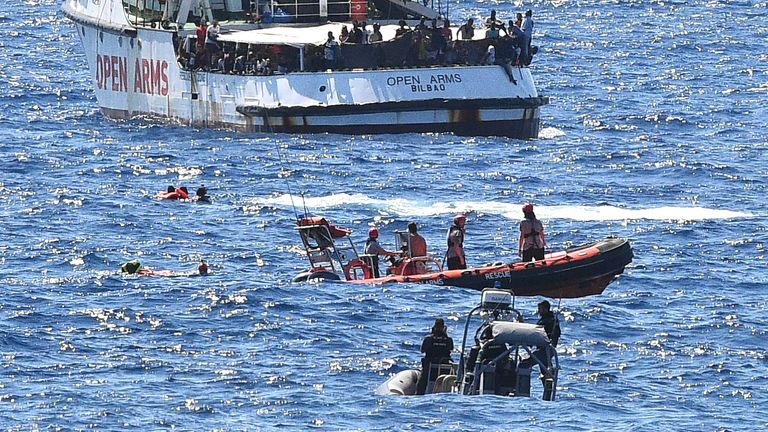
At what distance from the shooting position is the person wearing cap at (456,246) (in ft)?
132

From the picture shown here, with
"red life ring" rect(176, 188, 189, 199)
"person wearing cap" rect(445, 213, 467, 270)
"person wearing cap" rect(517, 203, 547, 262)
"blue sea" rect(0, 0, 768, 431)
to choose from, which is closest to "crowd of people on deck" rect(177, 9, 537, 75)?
"blue sea" rect(0, 0, 768, 431)

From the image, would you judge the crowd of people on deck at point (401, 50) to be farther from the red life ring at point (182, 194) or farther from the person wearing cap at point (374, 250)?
the person wearing cap at point (374, 250)

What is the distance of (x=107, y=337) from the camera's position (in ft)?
120

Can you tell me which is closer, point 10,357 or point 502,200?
point 10,357

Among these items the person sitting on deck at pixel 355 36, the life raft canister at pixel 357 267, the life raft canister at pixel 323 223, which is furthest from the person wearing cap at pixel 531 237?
the person sitting on deck at pixel 355 36

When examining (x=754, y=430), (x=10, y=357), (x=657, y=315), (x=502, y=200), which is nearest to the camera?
(x=754, y=430)

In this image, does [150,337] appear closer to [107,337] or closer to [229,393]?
[107,337]

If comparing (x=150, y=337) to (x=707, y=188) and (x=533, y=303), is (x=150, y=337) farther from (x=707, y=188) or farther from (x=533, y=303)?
(x=707, y=188)

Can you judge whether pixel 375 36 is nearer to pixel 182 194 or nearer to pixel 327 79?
pixel 327 79

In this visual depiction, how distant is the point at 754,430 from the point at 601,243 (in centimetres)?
889

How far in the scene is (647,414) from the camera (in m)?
32.2

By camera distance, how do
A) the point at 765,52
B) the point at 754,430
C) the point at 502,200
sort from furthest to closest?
the point at 765,52 < the point at 502,200 < the point at 754,430

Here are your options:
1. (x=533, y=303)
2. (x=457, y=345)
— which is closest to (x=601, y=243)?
(x=533, y=303)

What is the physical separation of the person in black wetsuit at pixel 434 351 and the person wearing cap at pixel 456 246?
7209 millimetres
